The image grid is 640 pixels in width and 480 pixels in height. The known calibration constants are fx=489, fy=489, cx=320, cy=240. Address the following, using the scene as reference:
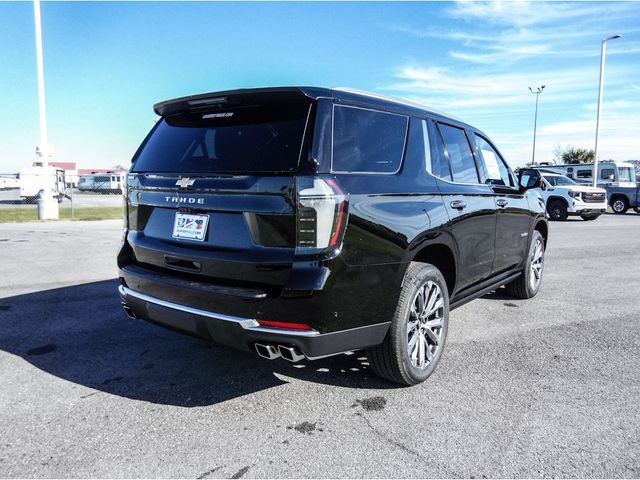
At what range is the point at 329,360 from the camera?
3852mm

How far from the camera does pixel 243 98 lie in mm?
2957

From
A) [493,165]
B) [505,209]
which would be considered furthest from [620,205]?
[505,209]

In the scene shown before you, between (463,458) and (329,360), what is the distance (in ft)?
4.92

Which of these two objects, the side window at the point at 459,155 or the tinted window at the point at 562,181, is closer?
the side window at the point at 459,155

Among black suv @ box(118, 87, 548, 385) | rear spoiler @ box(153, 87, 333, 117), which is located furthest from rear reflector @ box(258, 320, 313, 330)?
rear spoiler @ box(153, 87, 333, 117)

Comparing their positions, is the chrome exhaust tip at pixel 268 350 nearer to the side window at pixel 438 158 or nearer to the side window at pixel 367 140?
the side window at pixel 367 140

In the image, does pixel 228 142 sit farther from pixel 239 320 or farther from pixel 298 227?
pixel 239 320

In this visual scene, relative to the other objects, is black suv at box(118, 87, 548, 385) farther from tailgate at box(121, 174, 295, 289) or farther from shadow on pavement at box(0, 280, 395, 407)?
shadow on pavement at box(0, 280, 395, 407)

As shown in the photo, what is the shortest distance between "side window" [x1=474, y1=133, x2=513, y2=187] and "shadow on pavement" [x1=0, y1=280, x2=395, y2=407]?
2284 mm

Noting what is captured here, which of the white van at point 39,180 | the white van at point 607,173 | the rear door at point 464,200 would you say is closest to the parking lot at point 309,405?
the rear door at point 464,200

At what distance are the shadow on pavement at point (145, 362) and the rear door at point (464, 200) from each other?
1.24m

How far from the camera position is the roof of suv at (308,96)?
282 centimetres

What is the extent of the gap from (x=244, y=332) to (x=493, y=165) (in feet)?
11.2

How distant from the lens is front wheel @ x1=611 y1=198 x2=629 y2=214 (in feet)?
83.0
